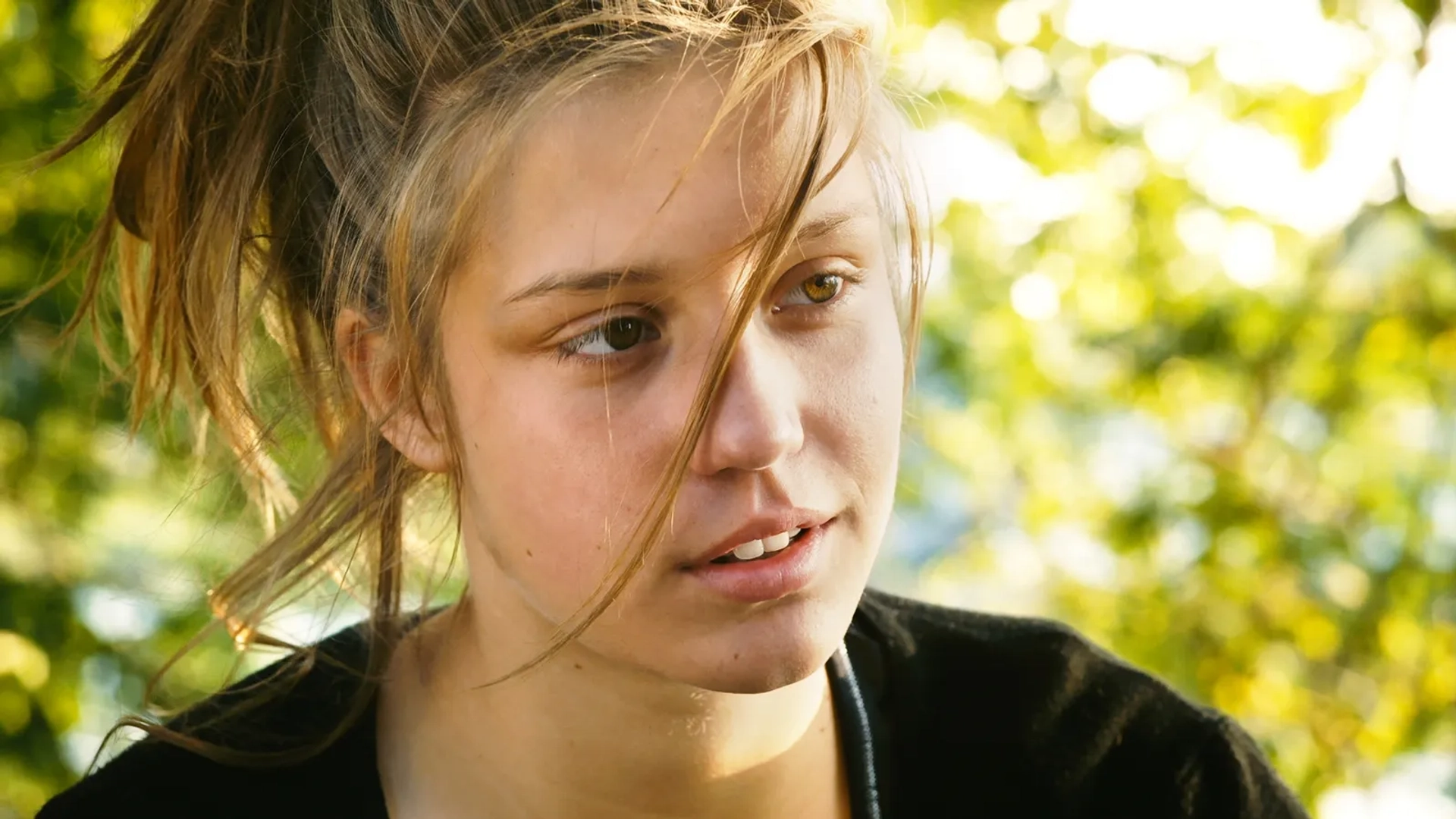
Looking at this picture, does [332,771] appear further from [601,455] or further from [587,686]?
[601,455]

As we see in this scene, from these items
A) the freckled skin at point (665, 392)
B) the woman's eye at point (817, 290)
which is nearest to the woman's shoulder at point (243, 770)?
the freckled skin at point (665, 392)

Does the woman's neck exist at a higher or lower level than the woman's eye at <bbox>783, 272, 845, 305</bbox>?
lower

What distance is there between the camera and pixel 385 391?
61.0 inches

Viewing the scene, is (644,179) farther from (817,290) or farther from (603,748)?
(603,748)

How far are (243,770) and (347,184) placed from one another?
66 centimetres

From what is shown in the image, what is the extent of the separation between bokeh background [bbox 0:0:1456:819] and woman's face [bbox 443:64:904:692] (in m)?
1.03

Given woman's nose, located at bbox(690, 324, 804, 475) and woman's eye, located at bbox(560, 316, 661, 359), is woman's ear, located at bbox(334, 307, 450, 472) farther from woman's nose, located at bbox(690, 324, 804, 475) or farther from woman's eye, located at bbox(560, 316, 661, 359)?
woman's nose, located at bbox(690, 324, 804, 475)

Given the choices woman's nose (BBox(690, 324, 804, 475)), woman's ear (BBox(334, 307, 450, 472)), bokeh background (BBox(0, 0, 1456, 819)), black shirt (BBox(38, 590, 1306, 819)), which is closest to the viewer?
woman's nose (BBox(690, 324, 804, 475))

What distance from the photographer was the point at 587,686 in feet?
5.16

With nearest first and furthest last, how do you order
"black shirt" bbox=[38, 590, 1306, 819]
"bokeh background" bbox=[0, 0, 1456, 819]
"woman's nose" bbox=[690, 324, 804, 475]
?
"woman's nose" bbox=[690, 324, 804, 475], "black shirt" bbox=[38, 590, 1306, 819], "bokeh background" bbox=[0, 0, 1456, 819]

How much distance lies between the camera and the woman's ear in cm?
153

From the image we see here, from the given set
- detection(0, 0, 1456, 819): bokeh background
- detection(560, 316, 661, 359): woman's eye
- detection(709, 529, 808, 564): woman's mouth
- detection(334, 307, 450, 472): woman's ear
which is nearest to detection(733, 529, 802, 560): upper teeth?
detection(709, 529, 808, 564): woman's mouth

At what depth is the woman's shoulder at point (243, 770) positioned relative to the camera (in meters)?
1.63

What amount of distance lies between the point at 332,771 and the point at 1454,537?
6.12 feet
